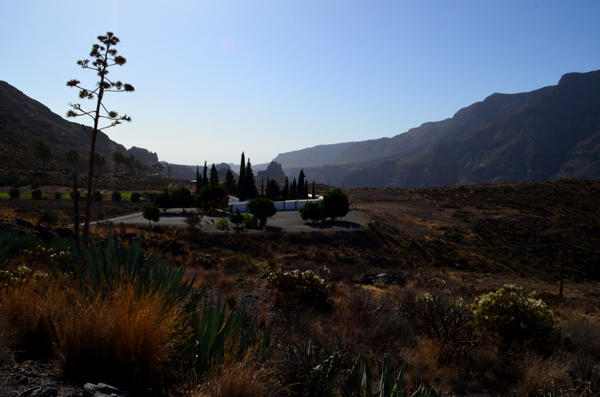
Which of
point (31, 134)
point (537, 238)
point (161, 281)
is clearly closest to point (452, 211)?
point (537, 238)

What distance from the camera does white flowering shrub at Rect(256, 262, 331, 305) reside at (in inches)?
351

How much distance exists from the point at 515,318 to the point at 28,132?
133877 millimetres

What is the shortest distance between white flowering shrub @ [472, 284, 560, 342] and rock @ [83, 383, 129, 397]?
6.86 m

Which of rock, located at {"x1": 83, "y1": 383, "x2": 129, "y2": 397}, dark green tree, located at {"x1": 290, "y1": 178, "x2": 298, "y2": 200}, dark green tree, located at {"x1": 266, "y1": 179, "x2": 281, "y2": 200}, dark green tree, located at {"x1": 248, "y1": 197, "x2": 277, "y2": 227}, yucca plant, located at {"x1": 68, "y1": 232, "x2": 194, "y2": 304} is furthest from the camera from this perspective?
dark green tree, located at {"x1": 290, "y1": 178, "x2": 298, "y2": 200}

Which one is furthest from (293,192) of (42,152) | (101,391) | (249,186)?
(101,391)

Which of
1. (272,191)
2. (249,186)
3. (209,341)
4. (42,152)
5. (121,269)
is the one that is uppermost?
(42,152)

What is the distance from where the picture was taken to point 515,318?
681cm

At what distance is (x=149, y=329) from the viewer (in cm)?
278

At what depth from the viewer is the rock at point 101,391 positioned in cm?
229

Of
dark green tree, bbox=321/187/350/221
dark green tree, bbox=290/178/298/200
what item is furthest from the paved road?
dark green tree, bbox=290/178/298/200

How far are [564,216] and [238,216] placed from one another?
54.1m

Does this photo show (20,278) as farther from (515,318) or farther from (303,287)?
(515,318)

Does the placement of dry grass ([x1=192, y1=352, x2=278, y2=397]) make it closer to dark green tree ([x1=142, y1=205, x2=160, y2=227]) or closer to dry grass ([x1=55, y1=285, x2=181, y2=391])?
dry grass ([x1=55, y1=285, x2=181, y2=391])

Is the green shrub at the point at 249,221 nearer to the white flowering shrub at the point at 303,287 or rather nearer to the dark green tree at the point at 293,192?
the white flowering shrub at the point at 303,287
